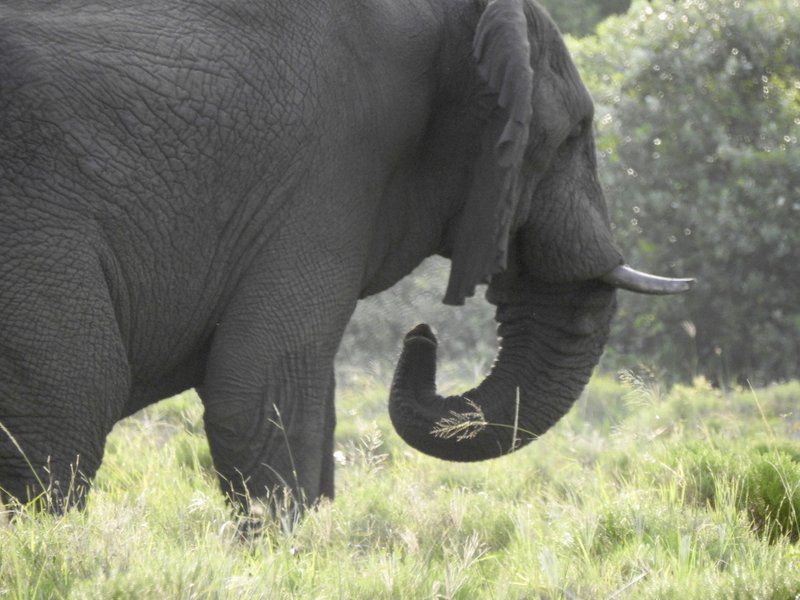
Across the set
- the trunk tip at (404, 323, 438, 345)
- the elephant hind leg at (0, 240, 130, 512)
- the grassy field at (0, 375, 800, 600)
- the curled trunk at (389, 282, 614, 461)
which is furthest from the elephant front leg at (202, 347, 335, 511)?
the trunk tip at (404, 323, 438, 345)

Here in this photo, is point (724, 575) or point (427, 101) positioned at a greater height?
point (427, 101)

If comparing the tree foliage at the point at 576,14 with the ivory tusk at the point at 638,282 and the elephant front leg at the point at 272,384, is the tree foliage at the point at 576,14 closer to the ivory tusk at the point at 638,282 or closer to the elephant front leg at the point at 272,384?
the ivory tusk at the point at 638,282

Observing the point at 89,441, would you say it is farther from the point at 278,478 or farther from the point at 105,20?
the point at 105,20

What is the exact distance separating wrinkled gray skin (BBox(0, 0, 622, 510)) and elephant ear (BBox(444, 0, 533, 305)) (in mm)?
11

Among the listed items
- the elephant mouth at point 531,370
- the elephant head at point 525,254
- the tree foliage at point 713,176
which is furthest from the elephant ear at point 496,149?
the tree foliage at point 713,176

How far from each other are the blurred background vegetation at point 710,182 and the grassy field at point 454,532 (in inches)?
189

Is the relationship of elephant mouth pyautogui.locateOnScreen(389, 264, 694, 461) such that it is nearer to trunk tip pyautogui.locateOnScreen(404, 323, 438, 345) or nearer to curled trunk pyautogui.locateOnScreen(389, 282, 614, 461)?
curled trunk pyautogui.locateOnScreen(389, 282, 614, 461)

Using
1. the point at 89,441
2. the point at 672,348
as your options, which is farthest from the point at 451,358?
the point at 89,441

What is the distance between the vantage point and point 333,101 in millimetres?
5410

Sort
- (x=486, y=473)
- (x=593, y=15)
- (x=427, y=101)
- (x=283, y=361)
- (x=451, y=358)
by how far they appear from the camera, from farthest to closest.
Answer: (x=593, y=15)
(x=451, y=358)
(x=486, y=473)
(x=427, y=101)
(x=283, y=361)

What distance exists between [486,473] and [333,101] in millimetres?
2622

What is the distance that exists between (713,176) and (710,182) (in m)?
0.10

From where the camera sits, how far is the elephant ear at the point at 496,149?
551 cm

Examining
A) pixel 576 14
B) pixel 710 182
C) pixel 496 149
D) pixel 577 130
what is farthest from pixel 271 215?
pixel 576 14
